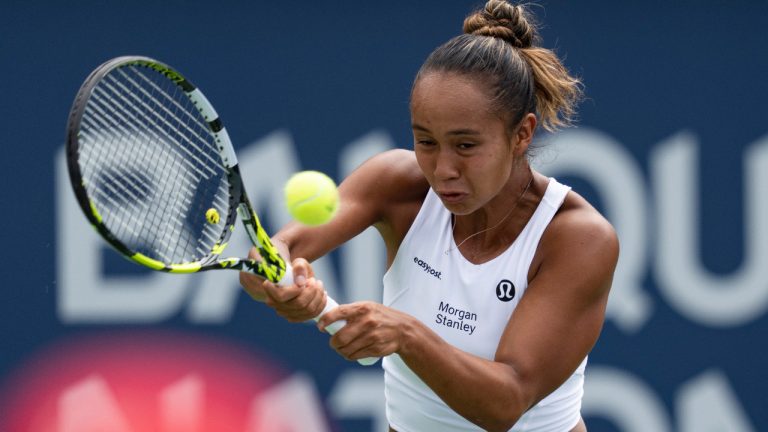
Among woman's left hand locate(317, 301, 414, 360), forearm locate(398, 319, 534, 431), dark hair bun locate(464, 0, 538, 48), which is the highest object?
dark hair bun locate(464, 0, 538, 48)

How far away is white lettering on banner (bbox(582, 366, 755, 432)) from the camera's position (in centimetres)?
496

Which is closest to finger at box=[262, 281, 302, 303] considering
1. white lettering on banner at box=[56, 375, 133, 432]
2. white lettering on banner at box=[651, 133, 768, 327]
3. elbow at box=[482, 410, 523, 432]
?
elbow at box=[482, 410, 523, 432]

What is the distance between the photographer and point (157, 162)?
9.30 ft

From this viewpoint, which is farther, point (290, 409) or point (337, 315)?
point (290, 409)

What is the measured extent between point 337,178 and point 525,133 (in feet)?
6.42

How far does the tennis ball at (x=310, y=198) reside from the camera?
2643mm

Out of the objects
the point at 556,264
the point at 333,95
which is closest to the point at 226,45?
the point at 333,95

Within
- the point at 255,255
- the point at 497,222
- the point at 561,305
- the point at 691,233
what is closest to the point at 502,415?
the point at 561,305

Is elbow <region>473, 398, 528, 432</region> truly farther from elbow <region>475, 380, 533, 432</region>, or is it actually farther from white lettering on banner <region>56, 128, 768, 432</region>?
white lettering on banner <region>56, 128, 768, 432</region>

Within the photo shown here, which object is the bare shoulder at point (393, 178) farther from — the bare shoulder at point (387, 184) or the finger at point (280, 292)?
the finger at point (280, 292)

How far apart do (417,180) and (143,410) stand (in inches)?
86.3

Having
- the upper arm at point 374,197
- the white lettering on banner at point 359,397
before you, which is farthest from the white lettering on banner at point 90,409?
the upper arm at point 374,197

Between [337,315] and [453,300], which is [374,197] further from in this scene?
[337,315]

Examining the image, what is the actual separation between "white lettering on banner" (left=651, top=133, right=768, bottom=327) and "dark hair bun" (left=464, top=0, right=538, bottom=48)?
1965 mm
